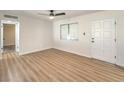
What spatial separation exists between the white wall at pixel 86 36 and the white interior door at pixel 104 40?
0.87ft

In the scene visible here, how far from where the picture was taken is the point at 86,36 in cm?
678

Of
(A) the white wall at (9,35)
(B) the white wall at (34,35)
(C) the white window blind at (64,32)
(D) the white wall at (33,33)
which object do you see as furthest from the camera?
(A) the white wall at (9,35)

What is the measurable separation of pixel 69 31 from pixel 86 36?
85.4 inches

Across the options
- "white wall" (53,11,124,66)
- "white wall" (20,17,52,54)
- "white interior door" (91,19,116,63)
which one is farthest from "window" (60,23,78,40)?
"white interior door" (91,19,116,63)

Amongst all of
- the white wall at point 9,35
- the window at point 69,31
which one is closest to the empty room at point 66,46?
the window at point 69,31

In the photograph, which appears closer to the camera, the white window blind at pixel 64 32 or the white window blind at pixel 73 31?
the white window blind at pixel 73 31

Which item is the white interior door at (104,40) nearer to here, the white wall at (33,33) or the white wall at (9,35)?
the white wall at (33,33)

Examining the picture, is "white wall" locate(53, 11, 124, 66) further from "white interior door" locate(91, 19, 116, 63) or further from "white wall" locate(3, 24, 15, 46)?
"white wall" locate(3, 24, 15, 46)

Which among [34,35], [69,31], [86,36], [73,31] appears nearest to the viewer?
[86,36]

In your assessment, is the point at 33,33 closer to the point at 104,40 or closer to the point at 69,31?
the point at 69,31

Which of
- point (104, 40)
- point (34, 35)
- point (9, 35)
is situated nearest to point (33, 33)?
point (34, 35)

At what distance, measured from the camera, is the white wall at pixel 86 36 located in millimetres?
4827

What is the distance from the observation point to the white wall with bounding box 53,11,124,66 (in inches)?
190

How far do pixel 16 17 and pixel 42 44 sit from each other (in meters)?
3.10
